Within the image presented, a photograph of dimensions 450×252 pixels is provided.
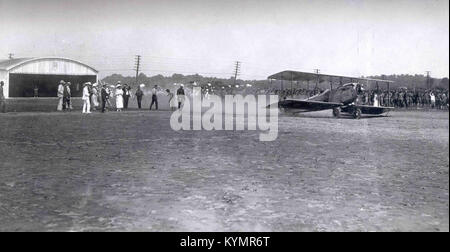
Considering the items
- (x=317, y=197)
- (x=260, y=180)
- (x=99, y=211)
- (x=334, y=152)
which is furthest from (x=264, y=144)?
(x=99, y=211)

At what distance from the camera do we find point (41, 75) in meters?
39.7

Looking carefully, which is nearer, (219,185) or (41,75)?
(219,185)

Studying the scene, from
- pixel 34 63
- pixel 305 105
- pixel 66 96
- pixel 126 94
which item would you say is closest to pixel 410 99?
pixel 305 105

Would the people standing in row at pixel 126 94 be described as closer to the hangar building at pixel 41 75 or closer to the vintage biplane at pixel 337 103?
the vintage biplane at pixel 337 103

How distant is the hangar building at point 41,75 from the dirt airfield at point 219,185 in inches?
1138

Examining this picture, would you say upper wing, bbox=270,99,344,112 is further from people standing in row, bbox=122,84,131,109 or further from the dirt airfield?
people standing in row, bbox=122,84,131,109

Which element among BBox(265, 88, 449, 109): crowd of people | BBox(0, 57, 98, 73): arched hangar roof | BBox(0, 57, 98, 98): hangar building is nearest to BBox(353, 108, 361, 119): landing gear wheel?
BBox(265, 88, 449, 109): crowd of people

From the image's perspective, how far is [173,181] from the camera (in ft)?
22.2

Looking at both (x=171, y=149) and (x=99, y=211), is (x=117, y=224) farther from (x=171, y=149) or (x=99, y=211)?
(x=171, y=149)

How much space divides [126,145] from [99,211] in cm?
575

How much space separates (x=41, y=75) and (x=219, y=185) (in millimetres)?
37705

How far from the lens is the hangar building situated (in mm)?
37781

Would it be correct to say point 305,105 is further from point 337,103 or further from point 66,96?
point 66,96

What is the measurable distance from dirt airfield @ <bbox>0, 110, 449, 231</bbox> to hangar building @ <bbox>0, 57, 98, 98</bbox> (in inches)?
1138
